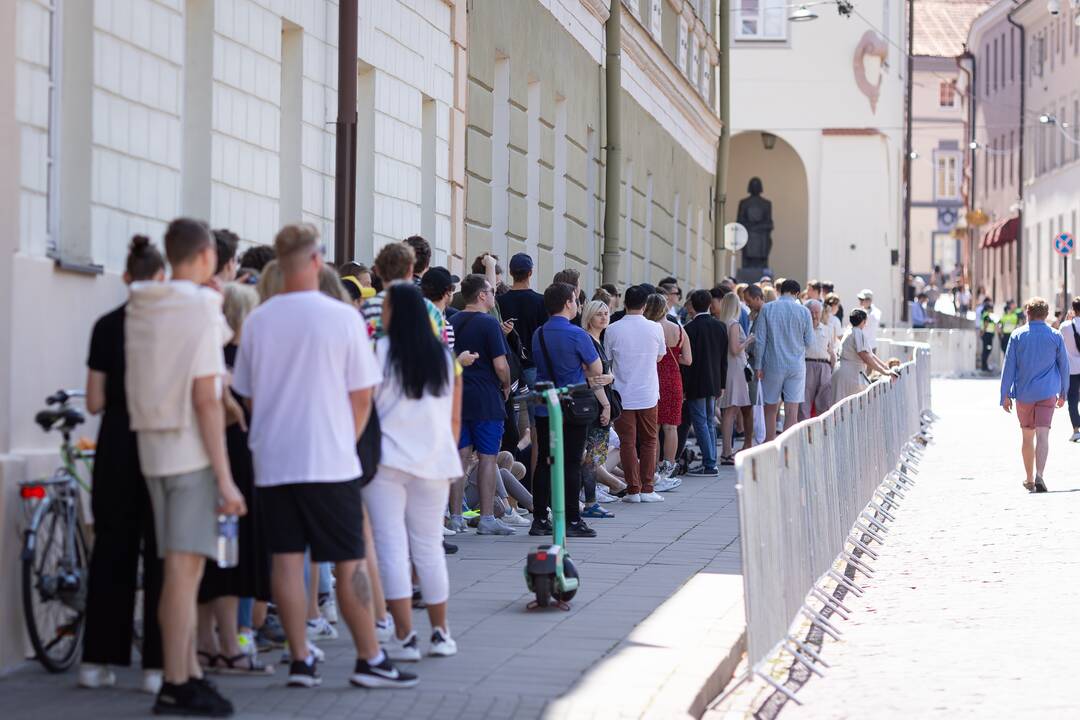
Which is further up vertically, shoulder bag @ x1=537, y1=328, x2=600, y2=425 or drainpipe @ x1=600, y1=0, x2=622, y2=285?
drainpipe @ x1=600, y1=0, x2=622, y2=285

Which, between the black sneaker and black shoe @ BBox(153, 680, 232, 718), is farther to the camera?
the black sneaker

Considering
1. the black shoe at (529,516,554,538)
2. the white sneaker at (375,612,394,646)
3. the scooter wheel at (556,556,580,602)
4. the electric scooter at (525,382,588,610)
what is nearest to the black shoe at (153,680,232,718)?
the white sneaker at (375,612,394,646)

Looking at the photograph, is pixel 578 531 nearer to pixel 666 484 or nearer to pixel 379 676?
pixel 666 484

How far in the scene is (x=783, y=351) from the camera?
20.8 meters

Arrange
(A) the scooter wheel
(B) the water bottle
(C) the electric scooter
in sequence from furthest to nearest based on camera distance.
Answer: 1. (A) the scooter wheel
2. (C) the electric scooter
3. (B) the water bottle

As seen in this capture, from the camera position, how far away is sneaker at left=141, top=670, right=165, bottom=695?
7.86 meters

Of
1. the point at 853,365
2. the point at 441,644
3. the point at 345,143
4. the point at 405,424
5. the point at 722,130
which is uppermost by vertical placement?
the point at 722,130

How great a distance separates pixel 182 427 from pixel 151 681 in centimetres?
114

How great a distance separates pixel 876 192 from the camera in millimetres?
56312

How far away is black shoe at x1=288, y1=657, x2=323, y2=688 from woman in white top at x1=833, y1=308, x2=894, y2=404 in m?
14.9

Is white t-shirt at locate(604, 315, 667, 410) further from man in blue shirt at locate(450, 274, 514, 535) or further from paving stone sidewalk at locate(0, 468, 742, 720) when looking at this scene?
man in blue shirt at locate(450, 274, 514, 535)

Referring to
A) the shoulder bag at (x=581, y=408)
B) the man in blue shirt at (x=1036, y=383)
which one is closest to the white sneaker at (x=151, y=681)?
the shoulder bag at (x=581, y=408)

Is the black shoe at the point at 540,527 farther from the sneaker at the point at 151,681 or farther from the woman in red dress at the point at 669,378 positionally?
the sneaker at the point at 151,681

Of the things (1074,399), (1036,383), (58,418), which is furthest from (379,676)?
(1074,399)
